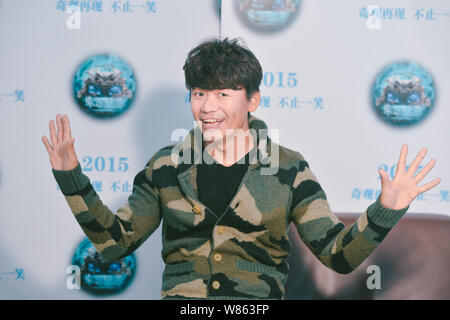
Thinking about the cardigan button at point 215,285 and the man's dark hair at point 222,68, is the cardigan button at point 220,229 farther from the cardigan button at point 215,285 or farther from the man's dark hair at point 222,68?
the man's dark hair at point 222,68

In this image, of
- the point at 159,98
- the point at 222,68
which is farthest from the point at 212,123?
the point at 159,98

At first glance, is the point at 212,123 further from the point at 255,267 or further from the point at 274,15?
the point at 274,15

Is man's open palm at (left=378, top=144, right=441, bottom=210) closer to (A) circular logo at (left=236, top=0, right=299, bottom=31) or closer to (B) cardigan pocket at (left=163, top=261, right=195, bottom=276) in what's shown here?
(B) cardigan pocket at (left=163, top=261, right=195, bottom=276)

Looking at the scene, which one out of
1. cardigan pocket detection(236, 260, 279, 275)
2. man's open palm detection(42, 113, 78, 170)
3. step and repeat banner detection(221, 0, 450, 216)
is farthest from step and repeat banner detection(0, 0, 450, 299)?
man's open palm detection(42, 113, 78, 170)

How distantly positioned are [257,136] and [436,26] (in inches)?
45.2

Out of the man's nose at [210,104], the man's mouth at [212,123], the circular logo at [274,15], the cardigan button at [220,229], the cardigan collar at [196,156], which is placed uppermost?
the circular logo at [274,15]

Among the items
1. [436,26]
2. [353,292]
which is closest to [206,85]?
[353,292]

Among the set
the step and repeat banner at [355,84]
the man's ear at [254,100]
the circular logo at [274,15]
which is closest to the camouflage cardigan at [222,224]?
the man's ear at [254,100]

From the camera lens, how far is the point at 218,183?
4.94 ft

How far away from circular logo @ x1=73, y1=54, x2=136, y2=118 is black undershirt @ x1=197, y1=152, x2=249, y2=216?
2.94 feet

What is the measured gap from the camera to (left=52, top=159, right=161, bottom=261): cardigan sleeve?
4.42 feet

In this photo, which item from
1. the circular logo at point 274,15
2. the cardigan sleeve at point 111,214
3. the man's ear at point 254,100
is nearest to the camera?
the cardigan sleeve at point 111,214

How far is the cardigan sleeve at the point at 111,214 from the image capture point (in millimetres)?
1347
